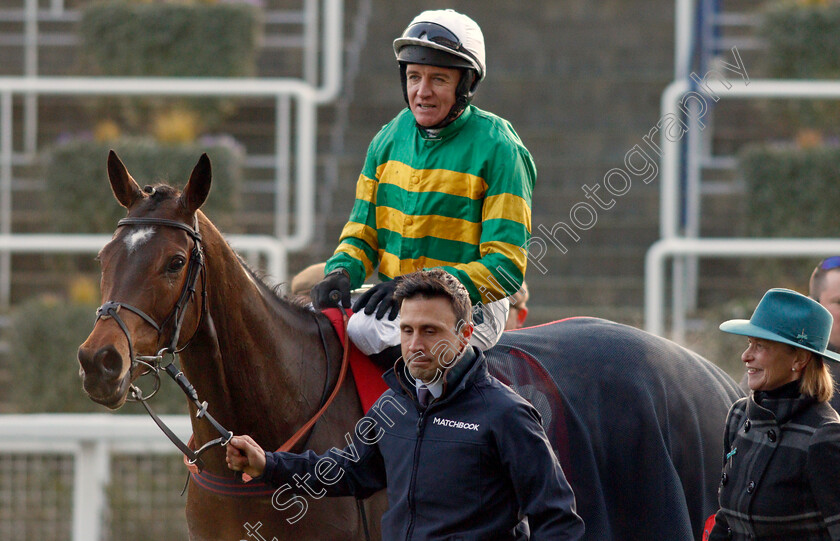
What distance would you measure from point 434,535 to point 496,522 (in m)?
0.15

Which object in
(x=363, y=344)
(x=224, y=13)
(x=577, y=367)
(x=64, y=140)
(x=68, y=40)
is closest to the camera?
(x=363, y=344)

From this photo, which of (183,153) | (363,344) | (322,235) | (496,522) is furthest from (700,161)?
(496,522)

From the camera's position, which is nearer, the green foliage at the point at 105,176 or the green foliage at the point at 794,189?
the green foliage at the point at 105,176

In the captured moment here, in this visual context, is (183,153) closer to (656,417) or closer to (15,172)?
(15,172)

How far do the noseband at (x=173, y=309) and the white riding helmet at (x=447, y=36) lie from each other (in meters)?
0.87

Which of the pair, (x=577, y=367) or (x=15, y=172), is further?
(x=15, y=172)

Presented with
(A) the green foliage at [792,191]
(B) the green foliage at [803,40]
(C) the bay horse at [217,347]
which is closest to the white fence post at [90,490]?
(C) the bay horse at [217,347]

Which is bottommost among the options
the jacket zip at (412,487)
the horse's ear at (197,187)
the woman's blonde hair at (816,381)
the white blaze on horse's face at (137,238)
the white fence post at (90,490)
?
the white fence post at (90,490)

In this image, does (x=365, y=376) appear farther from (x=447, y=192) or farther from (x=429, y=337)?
(x=429, y=337)

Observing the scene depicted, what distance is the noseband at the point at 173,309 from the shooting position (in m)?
2.50

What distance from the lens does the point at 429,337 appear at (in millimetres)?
2377

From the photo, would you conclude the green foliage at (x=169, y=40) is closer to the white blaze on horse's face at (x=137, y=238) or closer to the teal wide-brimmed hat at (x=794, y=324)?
the white blaze on horse's face at (x=137, y=238)

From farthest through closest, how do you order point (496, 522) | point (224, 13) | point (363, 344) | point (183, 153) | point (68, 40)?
point (68, 40) < point (224, 13) < point (183, 153) < point (363, 344) < point (496, 522)

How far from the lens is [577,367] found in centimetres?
332
